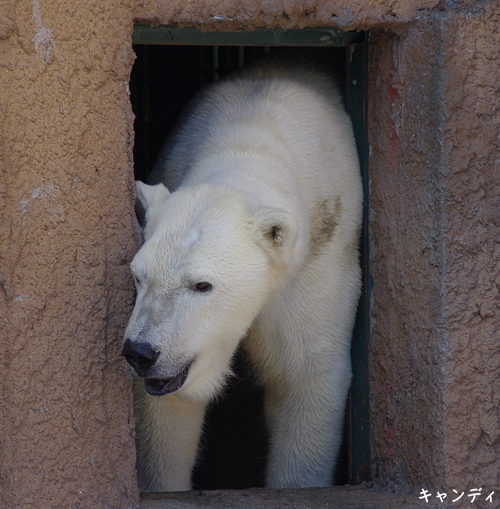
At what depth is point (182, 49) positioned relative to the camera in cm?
543

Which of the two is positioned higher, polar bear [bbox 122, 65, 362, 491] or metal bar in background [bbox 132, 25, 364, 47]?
metal bar in background [bbox 132, 25, 364, 47]

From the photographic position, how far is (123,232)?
2727 millimetres

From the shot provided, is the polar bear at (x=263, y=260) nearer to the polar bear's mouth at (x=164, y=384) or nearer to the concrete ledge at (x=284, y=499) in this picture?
the polar bear's mouth at (x=164, y=384)

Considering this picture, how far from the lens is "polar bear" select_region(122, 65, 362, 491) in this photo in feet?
8.20

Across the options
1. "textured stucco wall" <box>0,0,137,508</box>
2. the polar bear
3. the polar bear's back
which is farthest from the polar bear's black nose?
the polar bear's back

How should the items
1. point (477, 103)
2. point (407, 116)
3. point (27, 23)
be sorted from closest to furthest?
point (27, 23), point (477, 103), point (407, 116)

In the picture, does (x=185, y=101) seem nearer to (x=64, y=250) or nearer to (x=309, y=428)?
(x=309, y=428)

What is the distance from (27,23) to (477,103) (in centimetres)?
163

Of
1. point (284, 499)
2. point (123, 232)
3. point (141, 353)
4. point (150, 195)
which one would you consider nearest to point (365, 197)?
point (150, 195)

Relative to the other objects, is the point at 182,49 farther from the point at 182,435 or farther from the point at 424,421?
the point at 424,421

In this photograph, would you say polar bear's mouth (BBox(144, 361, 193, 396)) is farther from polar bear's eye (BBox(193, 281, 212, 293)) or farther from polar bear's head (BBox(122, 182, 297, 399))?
polar bear's eye (BBox(193, 281, 212, 293))

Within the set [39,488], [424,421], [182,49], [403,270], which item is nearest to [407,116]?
[403,270]

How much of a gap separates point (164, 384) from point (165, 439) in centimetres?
82

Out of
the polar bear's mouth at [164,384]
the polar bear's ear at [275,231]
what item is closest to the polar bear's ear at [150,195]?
the polar bear's ear at [275,231]
